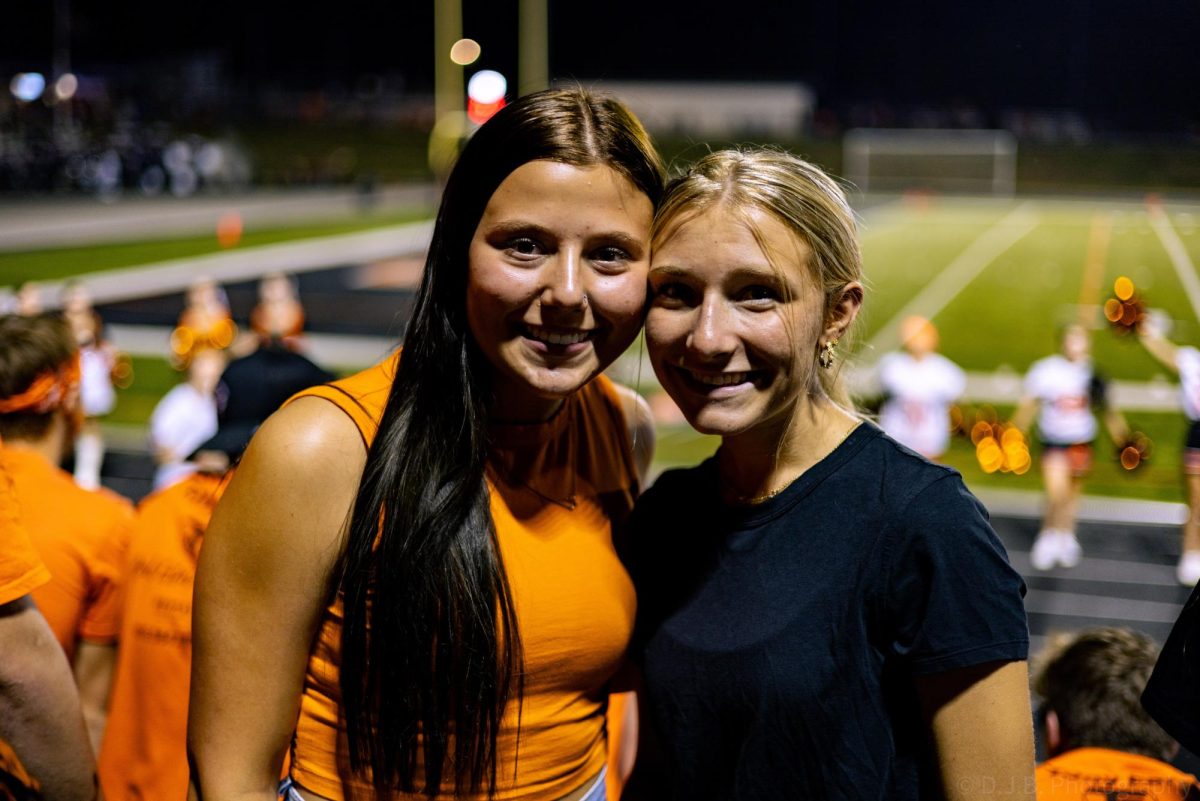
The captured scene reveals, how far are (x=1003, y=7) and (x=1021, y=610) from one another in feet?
7.83

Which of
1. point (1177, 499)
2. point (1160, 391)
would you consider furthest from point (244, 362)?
point (1160, 391)

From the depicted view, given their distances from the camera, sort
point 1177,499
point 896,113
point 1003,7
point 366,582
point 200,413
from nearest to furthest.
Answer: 1. point 366,582
2. point 1003,7
3. point 200,413
4. point 1177,499
5. point 896,113

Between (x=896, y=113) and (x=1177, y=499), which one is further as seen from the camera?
(x=896, y=113)

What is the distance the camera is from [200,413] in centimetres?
709

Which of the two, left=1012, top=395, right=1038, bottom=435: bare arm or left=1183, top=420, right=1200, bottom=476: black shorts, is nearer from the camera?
left=1183, top=420, right=1200, bottom=476: black shorts

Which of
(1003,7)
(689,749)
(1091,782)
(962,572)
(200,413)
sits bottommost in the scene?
(200,413)

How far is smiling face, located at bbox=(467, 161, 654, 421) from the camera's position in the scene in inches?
63.0

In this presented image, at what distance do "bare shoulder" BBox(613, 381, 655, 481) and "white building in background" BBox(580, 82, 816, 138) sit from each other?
51398 millimetres

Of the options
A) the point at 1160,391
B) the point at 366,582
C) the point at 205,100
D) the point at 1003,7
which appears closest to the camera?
the point at 366,582

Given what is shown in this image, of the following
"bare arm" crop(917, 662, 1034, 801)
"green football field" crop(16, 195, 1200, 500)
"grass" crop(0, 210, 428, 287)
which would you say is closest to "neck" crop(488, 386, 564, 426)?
"green football field" crop(16, 195, 1200, 500)

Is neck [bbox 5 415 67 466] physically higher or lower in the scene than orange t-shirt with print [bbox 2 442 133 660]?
higher

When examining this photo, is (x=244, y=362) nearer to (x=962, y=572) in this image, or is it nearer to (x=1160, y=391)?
(x=962, y=572)

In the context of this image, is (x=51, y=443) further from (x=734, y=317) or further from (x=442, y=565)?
(x=734, y=317)

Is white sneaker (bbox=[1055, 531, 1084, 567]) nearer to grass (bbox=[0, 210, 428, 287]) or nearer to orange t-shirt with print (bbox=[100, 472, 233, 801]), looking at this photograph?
orange t-shirt with print (bbox=[100, 472, 233, 801])
